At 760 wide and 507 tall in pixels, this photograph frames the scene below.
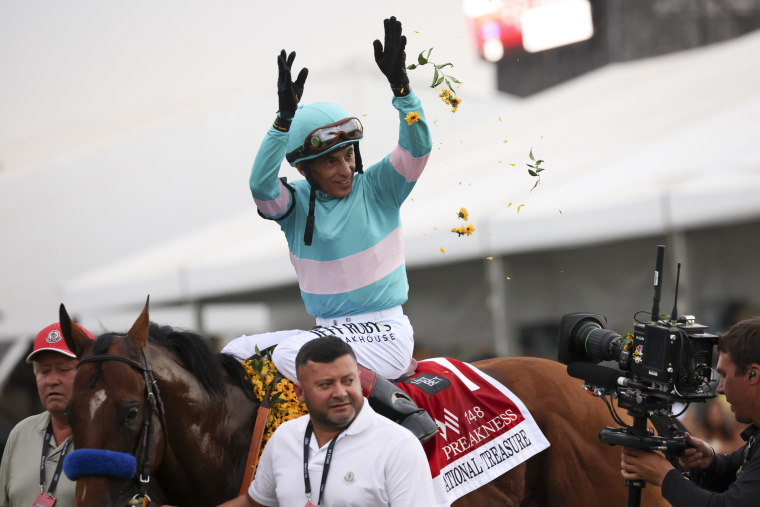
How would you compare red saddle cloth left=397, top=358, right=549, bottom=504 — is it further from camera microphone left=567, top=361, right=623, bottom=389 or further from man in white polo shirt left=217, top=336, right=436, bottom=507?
man in white polo shirt left=217, top=336, right=436, bottom=507

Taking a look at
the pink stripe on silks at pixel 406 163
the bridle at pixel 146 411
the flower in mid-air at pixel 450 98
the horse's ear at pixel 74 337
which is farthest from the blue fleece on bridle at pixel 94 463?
the flower in mid-air at pixel 450 98

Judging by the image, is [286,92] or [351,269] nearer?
[286,92]

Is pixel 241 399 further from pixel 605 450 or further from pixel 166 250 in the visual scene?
pixel 166 250

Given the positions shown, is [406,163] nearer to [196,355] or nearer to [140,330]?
[196,355]

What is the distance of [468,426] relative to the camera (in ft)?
11.9

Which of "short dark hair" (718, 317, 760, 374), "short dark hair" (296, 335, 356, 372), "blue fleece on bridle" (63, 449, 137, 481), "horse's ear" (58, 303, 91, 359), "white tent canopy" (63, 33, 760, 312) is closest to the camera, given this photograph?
"short dark hair" (296, 335, 356, 372)

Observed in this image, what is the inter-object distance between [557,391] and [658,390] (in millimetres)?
1169

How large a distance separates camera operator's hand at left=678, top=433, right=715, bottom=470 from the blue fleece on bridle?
1982 mm

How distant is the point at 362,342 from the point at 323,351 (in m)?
0.86

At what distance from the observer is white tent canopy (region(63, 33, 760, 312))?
7.27 metres

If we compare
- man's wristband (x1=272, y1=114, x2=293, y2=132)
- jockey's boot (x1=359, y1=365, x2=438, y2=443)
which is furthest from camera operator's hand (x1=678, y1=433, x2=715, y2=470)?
man's wristband (x1=272, y1=114, x2=293, y2=132)

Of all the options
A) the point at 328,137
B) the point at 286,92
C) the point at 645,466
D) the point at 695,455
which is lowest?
the point at 695,455

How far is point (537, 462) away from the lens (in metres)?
3.86

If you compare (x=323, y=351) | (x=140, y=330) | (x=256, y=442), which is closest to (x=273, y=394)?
(x=256, y=442)
